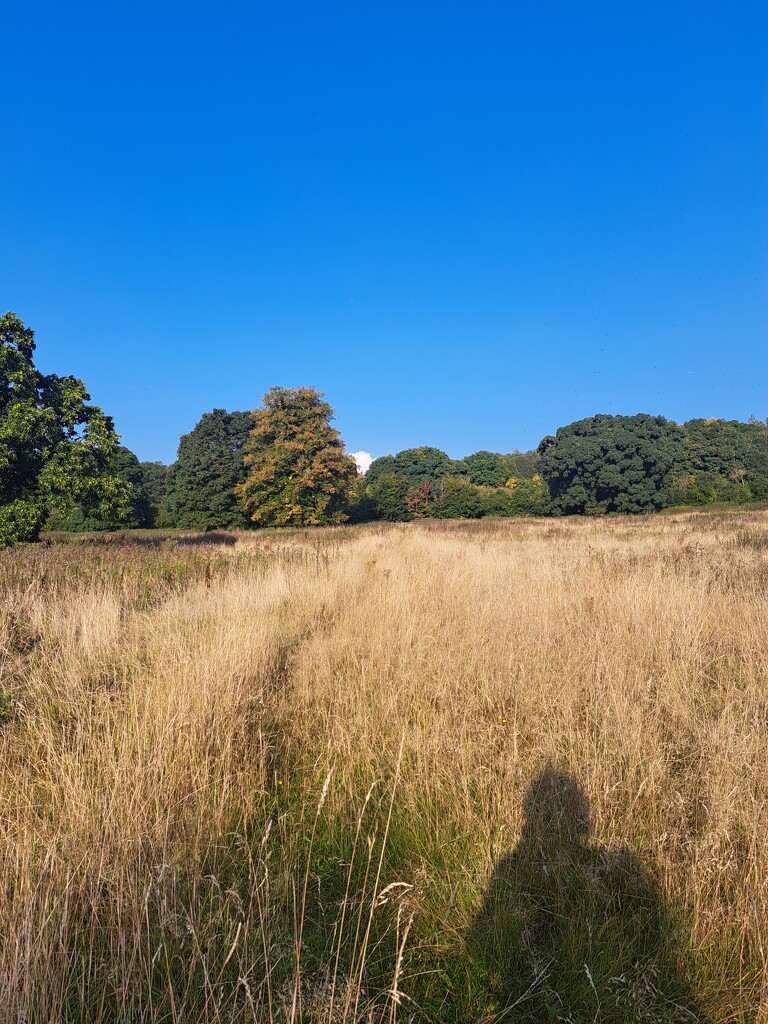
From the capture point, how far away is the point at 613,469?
4653cm

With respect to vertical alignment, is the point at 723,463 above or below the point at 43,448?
above

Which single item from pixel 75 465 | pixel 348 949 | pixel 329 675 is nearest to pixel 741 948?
pixel 348 949

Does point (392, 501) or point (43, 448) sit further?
point (392, 501)

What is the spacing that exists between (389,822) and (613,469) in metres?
50.5

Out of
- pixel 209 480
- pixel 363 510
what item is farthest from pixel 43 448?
pixel 363 510

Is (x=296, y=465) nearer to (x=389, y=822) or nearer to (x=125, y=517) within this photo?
(x=125, y=517)

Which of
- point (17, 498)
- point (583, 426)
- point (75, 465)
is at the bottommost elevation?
point (17, 498)

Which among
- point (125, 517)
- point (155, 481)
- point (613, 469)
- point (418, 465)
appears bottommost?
point (125, 517)

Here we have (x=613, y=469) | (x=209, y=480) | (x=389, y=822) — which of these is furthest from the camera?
(x=613, y=469)

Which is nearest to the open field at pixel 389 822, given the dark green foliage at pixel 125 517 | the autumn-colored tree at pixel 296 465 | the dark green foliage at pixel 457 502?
the autumn-colored tree at pixel 296 465

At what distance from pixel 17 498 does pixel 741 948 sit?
20903mm

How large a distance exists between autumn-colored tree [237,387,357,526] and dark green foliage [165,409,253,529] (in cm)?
380

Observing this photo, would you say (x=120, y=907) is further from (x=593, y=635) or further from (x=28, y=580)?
(x=28, y=580)

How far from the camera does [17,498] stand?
649 inches
